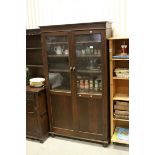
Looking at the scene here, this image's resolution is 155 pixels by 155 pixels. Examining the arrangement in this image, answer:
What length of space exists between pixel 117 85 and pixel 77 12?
137cm

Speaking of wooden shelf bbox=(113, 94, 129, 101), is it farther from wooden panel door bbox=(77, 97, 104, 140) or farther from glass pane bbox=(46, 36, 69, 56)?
glass pane bbox=(46, 36, 69, 56)

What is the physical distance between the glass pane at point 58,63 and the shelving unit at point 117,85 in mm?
714

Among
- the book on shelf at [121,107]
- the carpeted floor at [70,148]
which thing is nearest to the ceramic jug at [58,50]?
the book on shelf at [121,107]

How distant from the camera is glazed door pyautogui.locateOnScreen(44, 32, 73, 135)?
10.1 ft

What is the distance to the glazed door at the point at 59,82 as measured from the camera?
3076mm

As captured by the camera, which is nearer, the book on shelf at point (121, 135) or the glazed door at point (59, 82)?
the book on shelf at point (121, 135)

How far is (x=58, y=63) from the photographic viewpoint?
3.20 meters

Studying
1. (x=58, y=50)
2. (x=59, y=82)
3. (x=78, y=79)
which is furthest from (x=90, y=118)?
(x=58, y=50)

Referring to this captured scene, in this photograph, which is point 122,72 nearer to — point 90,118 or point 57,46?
point 90,118

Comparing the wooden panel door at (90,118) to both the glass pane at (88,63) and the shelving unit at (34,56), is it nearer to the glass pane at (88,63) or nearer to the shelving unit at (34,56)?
the glass pane at (88,63)
